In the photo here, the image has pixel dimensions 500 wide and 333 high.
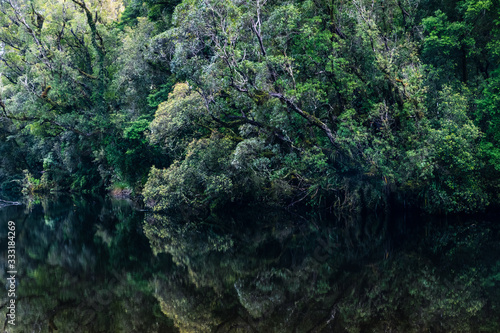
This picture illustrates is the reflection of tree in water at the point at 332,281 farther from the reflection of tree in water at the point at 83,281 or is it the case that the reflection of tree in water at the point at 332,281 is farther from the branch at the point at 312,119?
the branch at the point at 312,119

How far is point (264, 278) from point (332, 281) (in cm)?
171

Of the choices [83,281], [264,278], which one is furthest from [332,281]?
[83,281]

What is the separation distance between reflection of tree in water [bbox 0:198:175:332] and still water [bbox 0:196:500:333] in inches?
1.5

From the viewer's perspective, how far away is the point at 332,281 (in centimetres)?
939

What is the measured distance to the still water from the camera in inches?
292

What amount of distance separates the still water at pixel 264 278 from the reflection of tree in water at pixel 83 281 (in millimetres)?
38

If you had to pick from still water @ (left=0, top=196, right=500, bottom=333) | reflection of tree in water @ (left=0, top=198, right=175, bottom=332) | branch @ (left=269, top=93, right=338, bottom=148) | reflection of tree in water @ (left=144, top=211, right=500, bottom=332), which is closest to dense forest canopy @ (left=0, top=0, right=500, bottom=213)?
branch @ (left=269, top=93, right=338, bottom=148)

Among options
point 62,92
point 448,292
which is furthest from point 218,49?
point 62,92

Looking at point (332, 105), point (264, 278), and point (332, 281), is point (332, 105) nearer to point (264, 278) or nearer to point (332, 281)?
point (264, 278)

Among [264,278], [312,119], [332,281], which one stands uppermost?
[312,119]

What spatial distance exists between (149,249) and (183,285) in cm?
450

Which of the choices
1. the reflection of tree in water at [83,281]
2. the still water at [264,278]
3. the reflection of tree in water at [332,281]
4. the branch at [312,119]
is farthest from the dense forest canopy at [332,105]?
the reflection of tree in water at [83,281]

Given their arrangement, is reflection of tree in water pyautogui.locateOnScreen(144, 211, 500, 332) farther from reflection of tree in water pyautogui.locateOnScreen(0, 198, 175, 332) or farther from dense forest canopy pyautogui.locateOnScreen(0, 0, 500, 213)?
dense forest canopy pyautogui.locateOnScreen(0, 0, 500, 213)

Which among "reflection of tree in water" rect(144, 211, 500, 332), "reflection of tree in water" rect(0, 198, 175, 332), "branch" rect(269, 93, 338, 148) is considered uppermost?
"branch" rect(269, 93, 338, 148)
